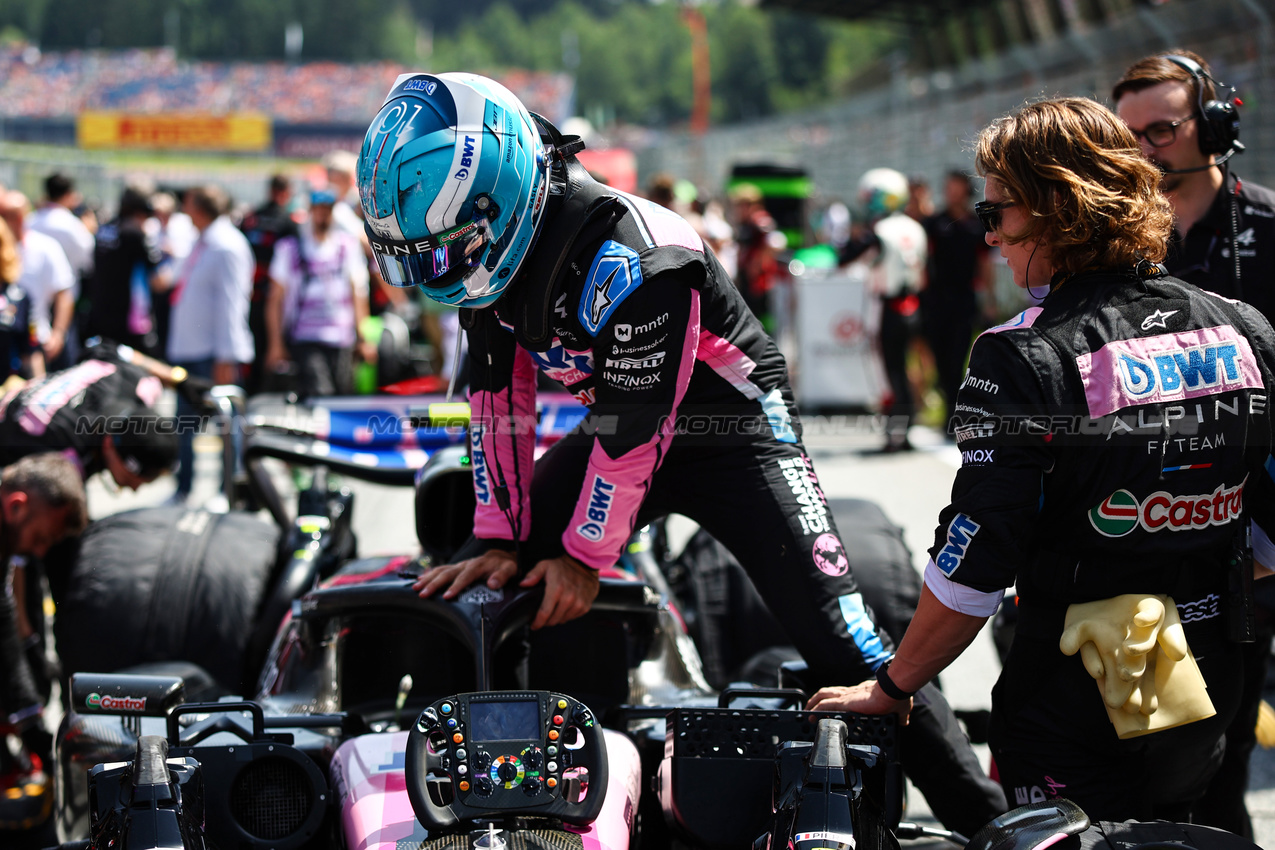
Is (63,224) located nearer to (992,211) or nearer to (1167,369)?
(992,211)

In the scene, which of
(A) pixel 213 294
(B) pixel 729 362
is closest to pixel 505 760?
(B) pixel 729 362

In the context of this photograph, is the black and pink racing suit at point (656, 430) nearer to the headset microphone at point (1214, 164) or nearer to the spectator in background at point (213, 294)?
the headset microphone at point (1214, 164)

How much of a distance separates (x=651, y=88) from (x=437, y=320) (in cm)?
11808

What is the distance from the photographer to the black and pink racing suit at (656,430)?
252 centimetres

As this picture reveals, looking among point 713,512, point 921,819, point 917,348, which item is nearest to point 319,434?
point 713,512

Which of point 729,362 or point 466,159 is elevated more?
point 466,159

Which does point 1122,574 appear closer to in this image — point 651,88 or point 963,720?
point 963,720

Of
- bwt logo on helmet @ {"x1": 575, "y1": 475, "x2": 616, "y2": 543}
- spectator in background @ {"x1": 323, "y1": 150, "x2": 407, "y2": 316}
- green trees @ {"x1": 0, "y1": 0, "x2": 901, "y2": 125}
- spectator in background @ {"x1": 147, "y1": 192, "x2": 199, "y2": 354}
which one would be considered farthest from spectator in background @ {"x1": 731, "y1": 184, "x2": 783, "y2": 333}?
green trees @ {"x1": 0, "y1": 0, "x2": 901, "y2": 125}

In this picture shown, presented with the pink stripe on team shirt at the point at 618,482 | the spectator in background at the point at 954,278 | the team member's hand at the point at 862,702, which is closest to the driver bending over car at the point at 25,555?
the pink stripe on team shirt at the point at 618,482

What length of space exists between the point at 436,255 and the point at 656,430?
1.91ft

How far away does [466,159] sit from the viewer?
241 centimetres

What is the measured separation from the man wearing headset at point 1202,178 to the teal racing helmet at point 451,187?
165cm

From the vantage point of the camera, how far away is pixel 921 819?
362cm

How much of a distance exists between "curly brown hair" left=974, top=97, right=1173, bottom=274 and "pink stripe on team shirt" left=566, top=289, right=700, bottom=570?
758mm
